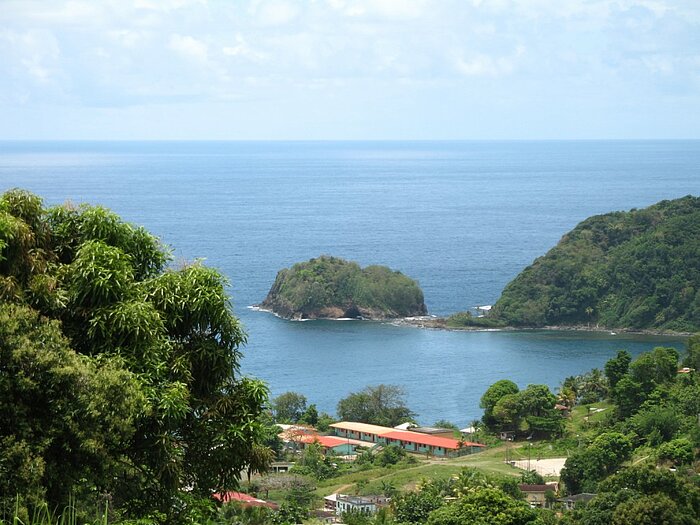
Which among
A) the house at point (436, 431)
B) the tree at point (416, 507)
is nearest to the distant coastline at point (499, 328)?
the house at point (436, 431)

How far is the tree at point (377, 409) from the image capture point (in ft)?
136

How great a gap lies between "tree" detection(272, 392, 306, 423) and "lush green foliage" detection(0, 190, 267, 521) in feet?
106

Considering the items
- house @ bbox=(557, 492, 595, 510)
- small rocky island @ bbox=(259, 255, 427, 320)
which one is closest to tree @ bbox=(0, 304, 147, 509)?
house @ bbox=(557, 492, 595, 510)

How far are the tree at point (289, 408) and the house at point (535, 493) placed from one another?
1435 centimetres

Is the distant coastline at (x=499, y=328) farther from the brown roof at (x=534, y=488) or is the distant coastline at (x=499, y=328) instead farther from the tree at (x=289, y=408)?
the brown roof at (x=534, y=488)

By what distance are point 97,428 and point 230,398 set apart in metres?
1.37

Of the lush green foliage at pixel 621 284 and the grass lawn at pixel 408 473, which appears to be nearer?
the grass lawn at pixel 408 473

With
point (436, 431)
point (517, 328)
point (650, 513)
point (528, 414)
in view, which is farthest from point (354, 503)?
point (517, 328)

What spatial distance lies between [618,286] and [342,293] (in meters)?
17.1

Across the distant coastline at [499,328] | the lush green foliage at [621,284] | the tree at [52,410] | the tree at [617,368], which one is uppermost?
the lush green foliage at [621,284]

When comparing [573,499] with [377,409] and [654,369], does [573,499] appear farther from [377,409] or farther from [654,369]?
[377,409]

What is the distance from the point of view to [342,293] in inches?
2625

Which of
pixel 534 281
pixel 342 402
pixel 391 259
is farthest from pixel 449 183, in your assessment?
pixel 342 402

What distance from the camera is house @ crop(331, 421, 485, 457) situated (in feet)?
115
